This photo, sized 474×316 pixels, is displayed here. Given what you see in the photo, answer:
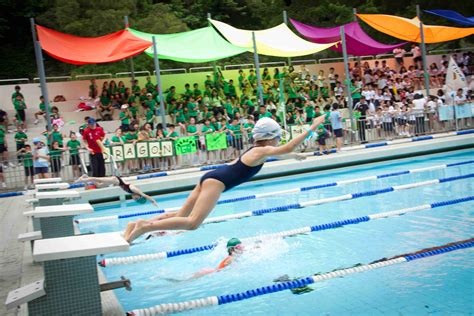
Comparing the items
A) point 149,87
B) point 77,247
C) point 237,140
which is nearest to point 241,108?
point 149,87

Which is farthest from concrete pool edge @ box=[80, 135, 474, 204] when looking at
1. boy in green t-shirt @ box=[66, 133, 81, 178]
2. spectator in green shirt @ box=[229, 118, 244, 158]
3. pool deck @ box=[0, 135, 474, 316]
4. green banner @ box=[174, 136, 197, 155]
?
boy in green t-shirt @ box=[66, 133, 81, 178]

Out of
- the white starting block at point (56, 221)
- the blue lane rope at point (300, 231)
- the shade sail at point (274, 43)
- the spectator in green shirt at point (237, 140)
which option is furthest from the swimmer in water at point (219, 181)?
the shade sail at point (274, 43)

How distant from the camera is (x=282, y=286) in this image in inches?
185

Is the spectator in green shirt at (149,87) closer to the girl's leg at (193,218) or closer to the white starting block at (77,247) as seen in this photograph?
the girl's leg at (193,218)

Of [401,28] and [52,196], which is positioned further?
[401,28]

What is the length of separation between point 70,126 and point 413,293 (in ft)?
49.0

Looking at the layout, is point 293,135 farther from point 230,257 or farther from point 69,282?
point 69,282

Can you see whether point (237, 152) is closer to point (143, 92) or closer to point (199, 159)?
point (199, 159)

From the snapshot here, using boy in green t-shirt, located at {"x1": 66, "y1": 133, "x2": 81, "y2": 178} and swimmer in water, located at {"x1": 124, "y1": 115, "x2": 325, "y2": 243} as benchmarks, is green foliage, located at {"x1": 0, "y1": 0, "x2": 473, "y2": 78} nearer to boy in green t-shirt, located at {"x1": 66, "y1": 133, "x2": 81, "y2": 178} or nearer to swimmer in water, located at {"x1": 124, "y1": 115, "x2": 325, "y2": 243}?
boy in green t-shirt, located at {"x1": 66, "y1": 133, "x2": 81, "y2": 178}

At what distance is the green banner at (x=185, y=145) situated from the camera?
45.3 feet

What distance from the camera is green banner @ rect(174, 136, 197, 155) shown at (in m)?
13.8

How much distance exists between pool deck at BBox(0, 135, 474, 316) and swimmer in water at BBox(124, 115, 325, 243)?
2.45 ft

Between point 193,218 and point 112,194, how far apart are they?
7.37m

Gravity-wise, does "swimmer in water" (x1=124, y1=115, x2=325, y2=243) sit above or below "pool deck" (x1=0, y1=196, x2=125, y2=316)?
above
